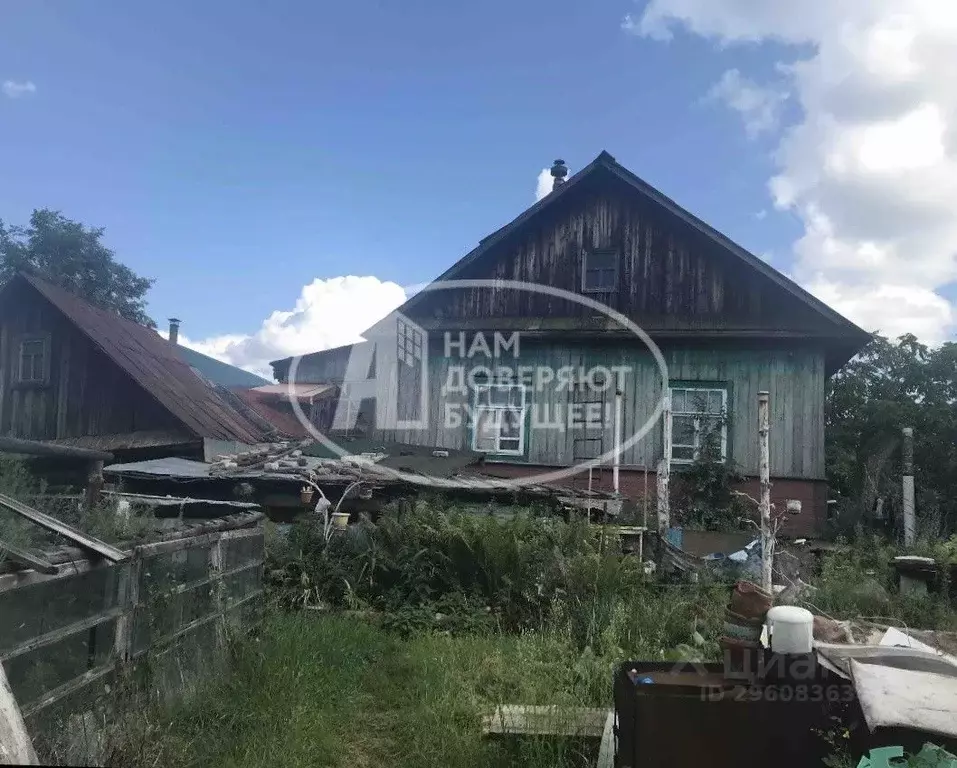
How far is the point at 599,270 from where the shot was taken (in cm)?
1280

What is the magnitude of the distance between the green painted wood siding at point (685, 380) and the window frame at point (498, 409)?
0.11 meters

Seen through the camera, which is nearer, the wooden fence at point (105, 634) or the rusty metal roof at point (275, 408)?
the wooden fence at point (105, 634)

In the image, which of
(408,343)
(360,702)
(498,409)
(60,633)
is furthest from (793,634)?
(408,343)

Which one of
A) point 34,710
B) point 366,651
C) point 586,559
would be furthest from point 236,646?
point 586,559

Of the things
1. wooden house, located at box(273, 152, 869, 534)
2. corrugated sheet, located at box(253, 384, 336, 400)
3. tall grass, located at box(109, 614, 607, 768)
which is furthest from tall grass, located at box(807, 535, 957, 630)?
corrugated sheet, located at box(253, 384, 336, 400)

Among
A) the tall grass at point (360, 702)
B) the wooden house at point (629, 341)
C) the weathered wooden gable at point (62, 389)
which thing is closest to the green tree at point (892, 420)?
the wooden house at point (629, 341)

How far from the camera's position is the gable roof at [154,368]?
46.4 feet

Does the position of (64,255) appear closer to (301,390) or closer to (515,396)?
(301,390)

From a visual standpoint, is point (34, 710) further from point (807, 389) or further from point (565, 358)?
point (807, 389)

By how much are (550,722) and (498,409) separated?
8502 mm

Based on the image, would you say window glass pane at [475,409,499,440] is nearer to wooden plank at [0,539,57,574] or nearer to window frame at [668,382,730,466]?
window frame at [668,382,730,466]

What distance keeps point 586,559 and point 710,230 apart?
282 inches

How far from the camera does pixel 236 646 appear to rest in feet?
18.0

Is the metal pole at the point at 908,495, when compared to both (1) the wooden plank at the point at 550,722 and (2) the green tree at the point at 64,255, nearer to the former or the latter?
(1) the wooden plank at the point at 550,722
